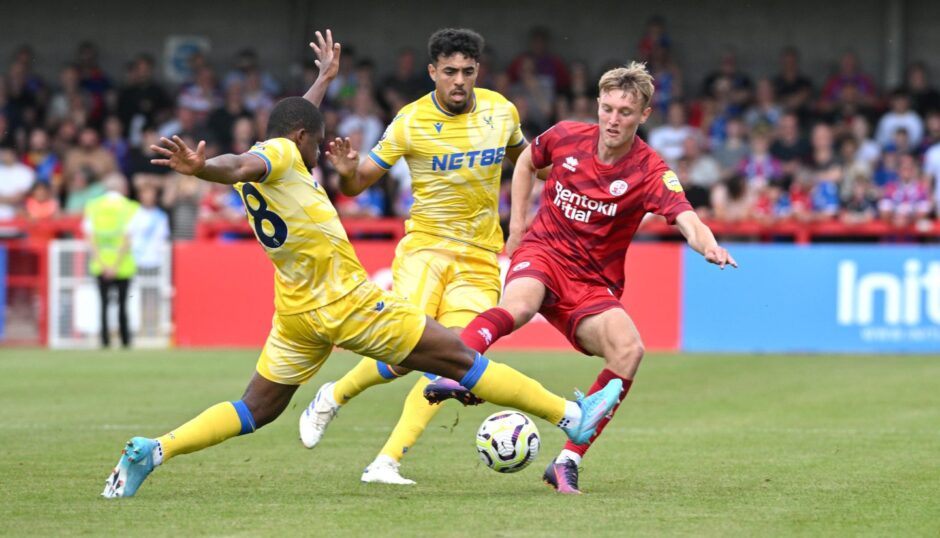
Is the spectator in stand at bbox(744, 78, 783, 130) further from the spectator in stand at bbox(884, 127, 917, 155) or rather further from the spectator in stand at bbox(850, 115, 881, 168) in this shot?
the spectator in stand at bbox(884, 127, 917, 155)

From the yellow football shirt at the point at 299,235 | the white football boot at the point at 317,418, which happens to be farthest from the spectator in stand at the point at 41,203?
the yellow football shirt at the point at 299,235

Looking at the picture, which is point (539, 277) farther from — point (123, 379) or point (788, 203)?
point (788, 203)

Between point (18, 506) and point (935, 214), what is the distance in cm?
1415

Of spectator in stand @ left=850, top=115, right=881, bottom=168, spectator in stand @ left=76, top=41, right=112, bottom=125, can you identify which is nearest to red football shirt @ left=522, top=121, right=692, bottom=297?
spectator in stand @ left=850, top=115, right=881, bottom=168

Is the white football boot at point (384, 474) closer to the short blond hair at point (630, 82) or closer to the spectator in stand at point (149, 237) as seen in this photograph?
the short blond hair at point (630, 82)

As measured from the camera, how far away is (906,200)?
1825cm

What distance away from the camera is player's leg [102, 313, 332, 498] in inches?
283

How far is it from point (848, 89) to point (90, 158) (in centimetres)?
1084

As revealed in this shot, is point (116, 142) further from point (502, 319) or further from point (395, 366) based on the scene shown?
point (502, 319)

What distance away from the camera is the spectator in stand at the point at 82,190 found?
2028 cm

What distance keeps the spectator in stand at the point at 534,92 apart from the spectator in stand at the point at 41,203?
21.6 feet

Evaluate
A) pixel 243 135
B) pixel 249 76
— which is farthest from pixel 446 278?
pixel 249 76

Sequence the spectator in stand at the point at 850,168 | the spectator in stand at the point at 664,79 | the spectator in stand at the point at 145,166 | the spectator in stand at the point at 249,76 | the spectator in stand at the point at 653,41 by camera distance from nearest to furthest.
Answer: the spectator in stand at the point at 850,168, the spectator in stand at the point at 145,166, the spectator in stand at the point at 664,79, the spectator in stand at the point at 249,76, the spectator in stand at the point at 653,41

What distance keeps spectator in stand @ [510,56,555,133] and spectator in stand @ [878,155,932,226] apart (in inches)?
203
